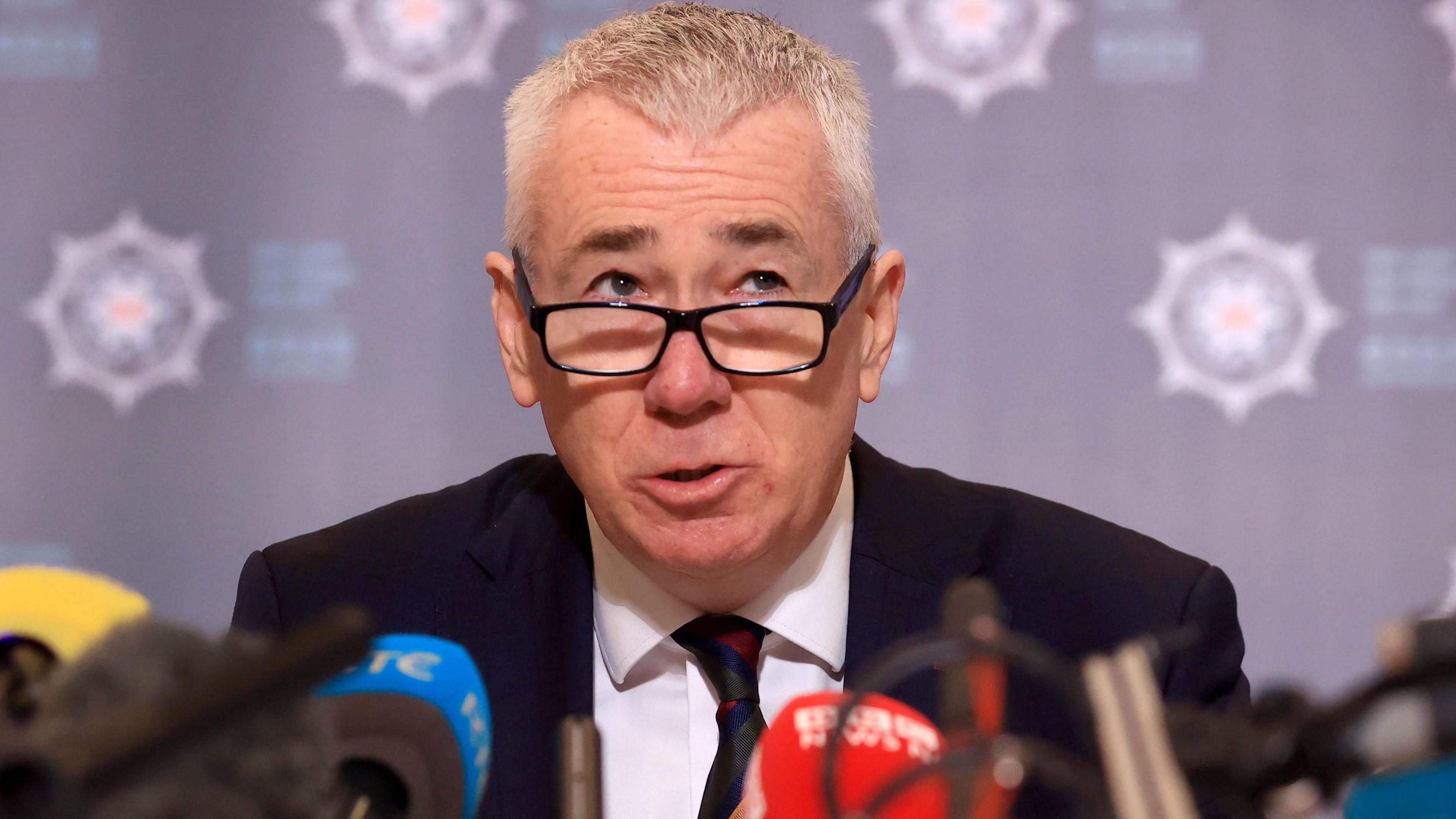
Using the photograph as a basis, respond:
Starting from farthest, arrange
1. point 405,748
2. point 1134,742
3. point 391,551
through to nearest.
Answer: point 391,551 < point 405,748 < point 1134,742

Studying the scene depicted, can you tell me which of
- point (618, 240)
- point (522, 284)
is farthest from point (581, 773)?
point (522, 284)

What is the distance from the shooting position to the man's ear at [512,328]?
1555mm

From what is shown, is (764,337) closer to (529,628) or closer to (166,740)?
(529,628)

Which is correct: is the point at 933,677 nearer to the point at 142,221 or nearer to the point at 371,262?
the point at 371,262

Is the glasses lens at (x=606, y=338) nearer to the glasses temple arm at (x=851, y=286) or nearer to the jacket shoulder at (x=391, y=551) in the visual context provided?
the glasses temple arm at (x=851, y=286)

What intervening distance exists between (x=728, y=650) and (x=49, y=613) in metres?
0.92

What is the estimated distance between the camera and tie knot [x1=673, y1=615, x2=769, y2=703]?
146 cm

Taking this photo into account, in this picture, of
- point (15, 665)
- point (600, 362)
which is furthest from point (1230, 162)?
point (15, 665)

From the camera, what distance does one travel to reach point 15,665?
0.65 meters

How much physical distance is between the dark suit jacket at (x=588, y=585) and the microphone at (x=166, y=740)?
102 centimetres

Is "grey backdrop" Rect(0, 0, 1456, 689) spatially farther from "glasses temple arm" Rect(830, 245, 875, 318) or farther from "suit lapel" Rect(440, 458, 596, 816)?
"glasses temple arm" Rect(830, 245, 875, 318)

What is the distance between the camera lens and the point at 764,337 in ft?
4.44

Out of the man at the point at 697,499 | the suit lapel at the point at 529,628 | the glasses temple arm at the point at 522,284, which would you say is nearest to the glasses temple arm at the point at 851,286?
the man at the point at 697,499

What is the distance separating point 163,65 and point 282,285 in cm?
53
